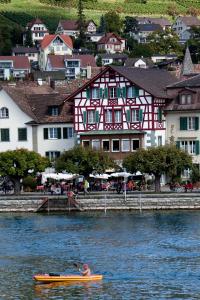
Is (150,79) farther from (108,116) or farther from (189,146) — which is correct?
(189,146)

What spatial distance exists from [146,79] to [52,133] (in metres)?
9.68

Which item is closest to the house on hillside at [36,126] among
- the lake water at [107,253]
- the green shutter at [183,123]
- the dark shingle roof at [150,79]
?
the dark shingle roof at [150,79]

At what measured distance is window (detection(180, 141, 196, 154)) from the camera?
105m

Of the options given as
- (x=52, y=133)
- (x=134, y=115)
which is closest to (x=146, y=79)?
(x=134, y=115)

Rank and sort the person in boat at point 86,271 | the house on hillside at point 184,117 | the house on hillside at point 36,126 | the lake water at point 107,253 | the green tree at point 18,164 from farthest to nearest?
1. the house on hillside at point 36,126
2. the house on hillside at point 184,117
3. the green tree at point 18,164
4. the person in boat at point 86,271
5. the lake water at point 107,253

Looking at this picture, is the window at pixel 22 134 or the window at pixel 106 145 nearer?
the window at pixel 106 145

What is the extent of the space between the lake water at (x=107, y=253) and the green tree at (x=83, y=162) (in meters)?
9.73

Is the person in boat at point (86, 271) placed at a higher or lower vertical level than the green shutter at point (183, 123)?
lower

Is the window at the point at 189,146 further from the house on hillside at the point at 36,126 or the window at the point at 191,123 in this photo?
the house on hillside at the point at 36,126

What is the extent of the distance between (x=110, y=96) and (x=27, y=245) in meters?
36.7

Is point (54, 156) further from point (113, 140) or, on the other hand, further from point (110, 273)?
point (110, 273)

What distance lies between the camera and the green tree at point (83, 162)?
9719cm

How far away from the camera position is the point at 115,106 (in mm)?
106562

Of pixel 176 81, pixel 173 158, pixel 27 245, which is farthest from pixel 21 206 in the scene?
pixel 176 81
